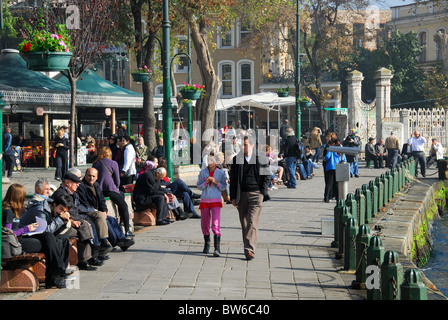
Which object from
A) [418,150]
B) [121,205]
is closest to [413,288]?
[121,205]

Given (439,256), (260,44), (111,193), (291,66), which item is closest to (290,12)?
(260,44)

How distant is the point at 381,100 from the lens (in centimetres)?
3544

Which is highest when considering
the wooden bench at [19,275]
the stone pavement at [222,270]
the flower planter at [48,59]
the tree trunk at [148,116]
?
the flower planter at [48,59]

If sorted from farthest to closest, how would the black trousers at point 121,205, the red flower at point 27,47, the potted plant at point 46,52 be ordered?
the black trousers at point 121,205
the red flower at point 27,47
the potted plant at point 46,52

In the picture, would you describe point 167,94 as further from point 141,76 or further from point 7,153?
point 7,153

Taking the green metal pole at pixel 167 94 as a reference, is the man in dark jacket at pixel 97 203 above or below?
below

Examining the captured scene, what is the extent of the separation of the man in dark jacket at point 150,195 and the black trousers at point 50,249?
17.6 feet

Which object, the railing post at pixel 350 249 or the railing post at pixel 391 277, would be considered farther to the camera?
the railing post at pixel 350 249

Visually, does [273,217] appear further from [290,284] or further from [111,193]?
[290,284]

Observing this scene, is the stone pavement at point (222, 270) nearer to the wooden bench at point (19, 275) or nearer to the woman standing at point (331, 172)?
Answer: the wooden bench at point (19, 275)

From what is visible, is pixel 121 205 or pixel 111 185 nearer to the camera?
pixel 121 205

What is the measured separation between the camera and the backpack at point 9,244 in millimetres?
8445

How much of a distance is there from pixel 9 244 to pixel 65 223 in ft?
4.07

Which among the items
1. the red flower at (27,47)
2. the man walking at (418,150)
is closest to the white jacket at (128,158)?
the red flower at (27,47)
